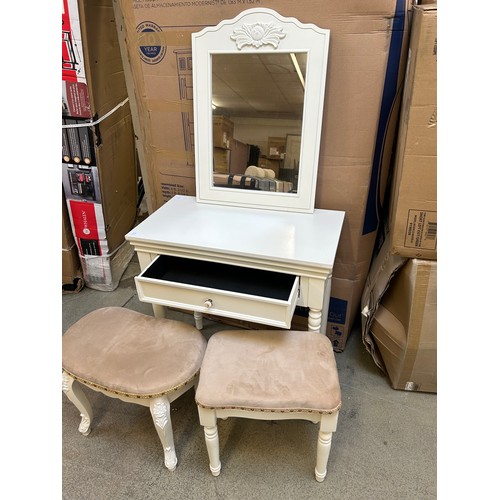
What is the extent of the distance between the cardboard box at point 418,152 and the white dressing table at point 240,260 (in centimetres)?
21

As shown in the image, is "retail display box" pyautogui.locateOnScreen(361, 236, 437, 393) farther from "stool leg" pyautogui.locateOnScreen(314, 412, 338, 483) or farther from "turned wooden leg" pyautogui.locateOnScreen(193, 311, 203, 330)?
"turned wooden leg" pyautogui.locateOnScreen(193, 311, 203, 330)

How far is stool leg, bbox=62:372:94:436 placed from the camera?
1.04 metres

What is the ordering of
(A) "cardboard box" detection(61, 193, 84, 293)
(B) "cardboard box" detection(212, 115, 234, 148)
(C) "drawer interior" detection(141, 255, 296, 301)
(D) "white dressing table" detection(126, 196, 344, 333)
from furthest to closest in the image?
(A) "cardboard box" detection(61, 193, 84, 293) → (B) "cardboard box" detection(212, 115, 234, 148) → (C) "drawer interior" detection(141, 255, 296, 301) → (D) "white dressing table" detection(126, 196, 344, 333)

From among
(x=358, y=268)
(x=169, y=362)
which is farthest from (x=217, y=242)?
(x=358, y=268)

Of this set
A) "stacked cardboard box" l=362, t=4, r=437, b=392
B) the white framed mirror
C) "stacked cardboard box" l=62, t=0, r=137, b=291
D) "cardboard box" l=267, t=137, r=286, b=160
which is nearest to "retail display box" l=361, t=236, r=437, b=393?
"stacked cardboard box" l=362, t=4, r=437, b=392

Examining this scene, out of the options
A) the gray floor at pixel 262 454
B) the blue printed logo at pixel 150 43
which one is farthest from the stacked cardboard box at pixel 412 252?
the blue printed logo at pixel 150 43

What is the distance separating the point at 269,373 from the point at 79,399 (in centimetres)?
60

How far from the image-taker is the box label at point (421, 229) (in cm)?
108

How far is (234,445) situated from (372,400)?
0.51 m

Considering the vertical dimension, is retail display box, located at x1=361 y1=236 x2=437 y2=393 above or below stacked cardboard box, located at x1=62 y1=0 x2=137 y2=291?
below

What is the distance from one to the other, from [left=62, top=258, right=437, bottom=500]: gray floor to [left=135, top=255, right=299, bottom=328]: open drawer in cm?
46

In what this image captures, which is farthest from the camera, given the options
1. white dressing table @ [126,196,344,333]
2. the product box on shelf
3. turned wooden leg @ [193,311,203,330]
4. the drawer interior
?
turned wooden leg @ [193,311,203,330]

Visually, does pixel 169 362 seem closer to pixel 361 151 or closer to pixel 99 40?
pixel 361 151

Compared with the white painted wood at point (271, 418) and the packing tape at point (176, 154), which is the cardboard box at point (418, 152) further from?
the packing tape at point (176, 154)
